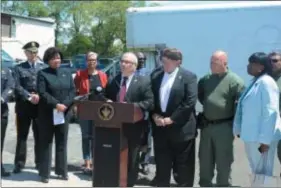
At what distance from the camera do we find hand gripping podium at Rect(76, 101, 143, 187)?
525cm

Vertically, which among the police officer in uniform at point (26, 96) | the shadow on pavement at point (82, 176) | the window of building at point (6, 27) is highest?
the window of building at point (6, 27)

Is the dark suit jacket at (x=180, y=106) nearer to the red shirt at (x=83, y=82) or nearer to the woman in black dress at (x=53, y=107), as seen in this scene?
the woman in black dress at (x=53, y=107)

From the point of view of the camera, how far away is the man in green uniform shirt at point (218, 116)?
5.83 meters

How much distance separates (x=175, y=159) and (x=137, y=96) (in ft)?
2.97

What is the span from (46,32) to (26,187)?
125 ft

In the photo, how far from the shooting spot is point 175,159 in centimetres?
597

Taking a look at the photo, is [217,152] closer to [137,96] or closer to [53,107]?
[137,96]

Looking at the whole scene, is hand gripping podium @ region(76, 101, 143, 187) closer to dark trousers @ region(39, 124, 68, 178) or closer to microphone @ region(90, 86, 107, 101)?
microphone @ region(90, 86, 107, 101)

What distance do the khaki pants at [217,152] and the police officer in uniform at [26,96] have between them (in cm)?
237

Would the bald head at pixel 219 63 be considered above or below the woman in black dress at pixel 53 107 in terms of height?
above

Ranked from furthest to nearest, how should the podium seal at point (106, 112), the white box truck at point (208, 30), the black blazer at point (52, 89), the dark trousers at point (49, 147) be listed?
the white box truck at point (208, 30) → the dark trousers at point (49, 147) → the black blazer at point (52, 89) → the podium seal at point (106, 112)

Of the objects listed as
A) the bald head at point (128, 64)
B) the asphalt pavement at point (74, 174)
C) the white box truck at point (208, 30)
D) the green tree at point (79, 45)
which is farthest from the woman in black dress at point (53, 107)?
the green tree at point (79, 45)

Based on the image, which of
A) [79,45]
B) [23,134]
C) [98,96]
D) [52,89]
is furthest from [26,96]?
[79,45]

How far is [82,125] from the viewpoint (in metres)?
7.37
